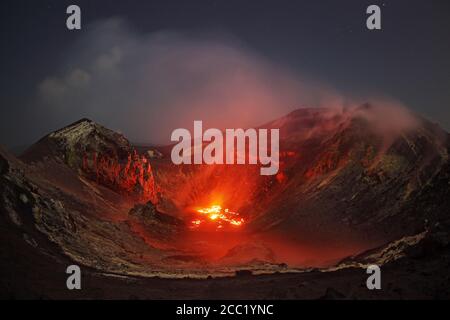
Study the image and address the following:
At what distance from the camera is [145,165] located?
5512 cm

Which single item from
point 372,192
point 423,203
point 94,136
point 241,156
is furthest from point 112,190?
point 423,203

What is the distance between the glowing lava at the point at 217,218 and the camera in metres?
42.9

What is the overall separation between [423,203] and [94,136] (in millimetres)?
39751

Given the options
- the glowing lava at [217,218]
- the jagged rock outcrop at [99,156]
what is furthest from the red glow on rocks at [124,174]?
the glowing lava at [217,218]

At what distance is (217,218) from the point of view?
1826 inches

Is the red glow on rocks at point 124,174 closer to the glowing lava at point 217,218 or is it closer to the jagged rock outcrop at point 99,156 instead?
the jagged rock outcrop at point 99,156

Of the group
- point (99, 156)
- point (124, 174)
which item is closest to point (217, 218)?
point (124, 174)

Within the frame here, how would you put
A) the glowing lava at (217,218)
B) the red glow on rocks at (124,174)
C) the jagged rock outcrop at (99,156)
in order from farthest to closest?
the red glow on rocks at (124,174), the jagged rock outcrop at (99,156), the glowing lava at (217,218)

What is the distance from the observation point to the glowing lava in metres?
42.9

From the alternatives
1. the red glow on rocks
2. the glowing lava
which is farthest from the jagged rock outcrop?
the glowing lava

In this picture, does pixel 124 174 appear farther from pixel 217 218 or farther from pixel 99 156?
pixel 217 218

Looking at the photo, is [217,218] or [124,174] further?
[124,174]
